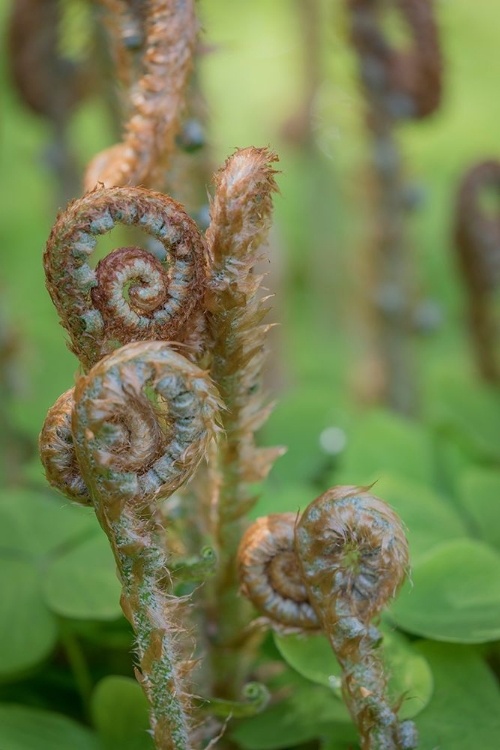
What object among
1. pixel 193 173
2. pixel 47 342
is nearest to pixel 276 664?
pixel 193 173

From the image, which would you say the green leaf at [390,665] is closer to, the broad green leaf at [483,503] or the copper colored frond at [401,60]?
the broad green leaf at [483,503]

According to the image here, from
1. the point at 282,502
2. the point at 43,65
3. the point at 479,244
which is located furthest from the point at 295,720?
the point at 43,65

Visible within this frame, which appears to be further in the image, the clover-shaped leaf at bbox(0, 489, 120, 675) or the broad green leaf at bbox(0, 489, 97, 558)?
the broad green leaf at bbox(0, 489, 97, 558)

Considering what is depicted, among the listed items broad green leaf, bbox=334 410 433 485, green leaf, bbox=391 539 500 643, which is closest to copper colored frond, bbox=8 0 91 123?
broad green leaf, bbox=334 410 433 485

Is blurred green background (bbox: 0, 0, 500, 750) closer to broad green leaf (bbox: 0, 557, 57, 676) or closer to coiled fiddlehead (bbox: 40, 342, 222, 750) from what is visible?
broad green leaf (bbox: 0, 557, 57, 676)

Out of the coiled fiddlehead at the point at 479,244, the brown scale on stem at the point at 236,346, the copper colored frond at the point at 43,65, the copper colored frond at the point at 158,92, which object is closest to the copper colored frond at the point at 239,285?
the brown scale on stem at the point at 236,346

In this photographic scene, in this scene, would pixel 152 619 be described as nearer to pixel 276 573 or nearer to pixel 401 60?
pixel 276 573

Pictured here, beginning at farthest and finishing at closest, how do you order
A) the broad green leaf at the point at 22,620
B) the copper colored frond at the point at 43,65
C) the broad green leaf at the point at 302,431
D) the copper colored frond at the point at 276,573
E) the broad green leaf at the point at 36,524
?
the copper colored frond at the point at 43,65 → the broad green leaf at the point at 302,431 → the broad green leaf at the point at 36,524 → the broad green leaf at the point at 22,620 → the copper colored frond at the point at 276,573
